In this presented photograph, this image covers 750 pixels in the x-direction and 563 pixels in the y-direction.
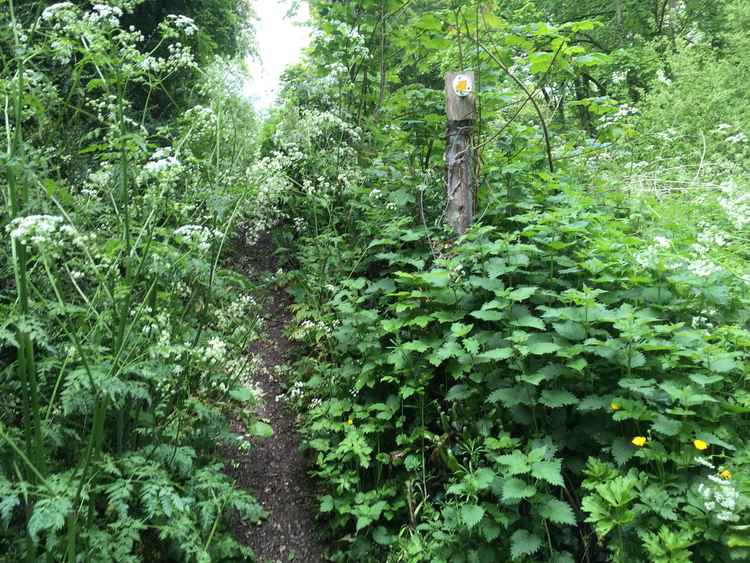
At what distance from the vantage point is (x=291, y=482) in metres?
3.89

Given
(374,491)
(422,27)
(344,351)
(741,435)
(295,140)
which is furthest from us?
(295,140)

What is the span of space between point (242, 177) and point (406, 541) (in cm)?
284

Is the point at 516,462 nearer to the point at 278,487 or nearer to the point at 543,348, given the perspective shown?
the point at 543,348

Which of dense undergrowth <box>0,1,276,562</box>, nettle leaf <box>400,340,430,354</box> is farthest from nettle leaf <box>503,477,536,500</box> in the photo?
dense undergrowth <box>0,1,276,562</box>

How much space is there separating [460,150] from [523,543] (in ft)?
10.6

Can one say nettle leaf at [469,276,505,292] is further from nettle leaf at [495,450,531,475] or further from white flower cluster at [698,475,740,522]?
white flower cluster at [698,475,740,522]

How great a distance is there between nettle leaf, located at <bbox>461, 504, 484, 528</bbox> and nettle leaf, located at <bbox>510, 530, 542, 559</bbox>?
0.19 meters

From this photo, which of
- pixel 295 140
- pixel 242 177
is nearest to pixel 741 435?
pixel 242 177

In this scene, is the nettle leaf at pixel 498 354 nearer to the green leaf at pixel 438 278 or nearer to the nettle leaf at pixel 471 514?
the green leaf at pixel 438 278

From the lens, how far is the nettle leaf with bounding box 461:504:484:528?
2615 mm

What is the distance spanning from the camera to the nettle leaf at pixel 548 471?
2.46m

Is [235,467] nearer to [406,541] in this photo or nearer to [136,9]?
[406,541]

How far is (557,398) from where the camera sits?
282cm

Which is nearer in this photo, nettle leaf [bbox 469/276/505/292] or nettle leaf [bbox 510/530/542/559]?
nettle leaf [bbox 510/530/542/559]
